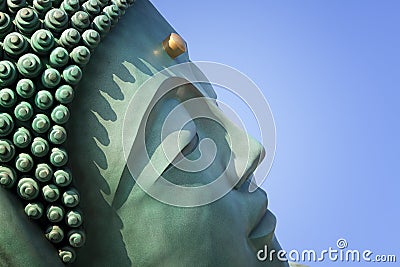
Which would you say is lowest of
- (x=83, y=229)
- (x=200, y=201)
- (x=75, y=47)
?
(x=83, y=229)

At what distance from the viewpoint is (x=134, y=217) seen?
1.35m

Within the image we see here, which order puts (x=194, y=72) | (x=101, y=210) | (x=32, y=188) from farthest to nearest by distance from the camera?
Answer: (x=194, y=72) < (x=101, y=210) < (x=32, y=188)

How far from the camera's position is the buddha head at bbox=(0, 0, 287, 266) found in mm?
1260

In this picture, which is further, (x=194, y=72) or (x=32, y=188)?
(x=194, y=72)

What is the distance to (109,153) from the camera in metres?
1.35

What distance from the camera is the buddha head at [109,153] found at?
1.26 metres

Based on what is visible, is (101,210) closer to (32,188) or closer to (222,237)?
(32,188)

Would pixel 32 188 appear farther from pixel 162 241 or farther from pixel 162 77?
pixel 162 77

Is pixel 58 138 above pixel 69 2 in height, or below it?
below

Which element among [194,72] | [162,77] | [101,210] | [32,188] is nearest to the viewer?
[32,188]

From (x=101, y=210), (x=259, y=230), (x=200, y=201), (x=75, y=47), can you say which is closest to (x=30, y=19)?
(x=75, y=47)

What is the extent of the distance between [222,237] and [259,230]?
0.15 metres

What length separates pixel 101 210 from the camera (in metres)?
1.35

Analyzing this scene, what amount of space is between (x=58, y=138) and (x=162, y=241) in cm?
29
